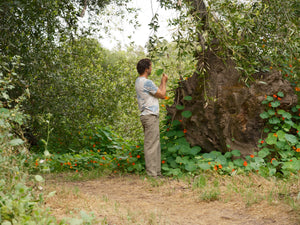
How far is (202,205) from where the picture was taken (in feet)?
14.4

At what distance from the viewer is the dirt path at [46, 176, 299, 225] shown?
11.7 feet

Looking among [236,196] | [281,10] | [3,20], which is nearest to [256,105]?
[281,10]

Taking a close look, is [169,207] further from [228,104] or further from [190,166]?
[228,104]

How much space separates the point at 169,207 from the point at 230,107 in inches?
95.5

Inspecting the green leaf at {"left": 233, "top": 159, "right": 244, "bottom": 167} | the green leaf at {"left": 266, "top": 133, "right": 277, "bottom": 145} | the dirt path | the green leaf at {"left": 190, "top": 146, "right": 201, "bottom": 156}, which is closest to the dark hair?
the green leaf at {"left": 190, "top": 146, "right": 201, "bottom": 156}

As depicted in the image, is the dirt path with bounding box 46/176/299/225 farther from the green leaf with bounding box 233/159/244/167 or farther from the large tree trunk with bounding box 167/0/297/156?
the large tree trunk with bounding box 167/0/297/156

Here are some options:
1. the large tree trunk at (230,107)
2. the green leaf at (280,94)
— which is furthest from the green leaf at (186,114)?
the green leaf at (280,94)

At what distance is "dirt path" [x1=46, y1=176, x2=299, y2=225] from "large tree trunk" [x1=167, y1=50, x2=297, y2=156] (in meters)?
1.22

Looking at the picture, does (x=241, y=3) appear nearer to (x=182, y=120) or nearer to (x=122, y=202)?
(x=182, y=120)

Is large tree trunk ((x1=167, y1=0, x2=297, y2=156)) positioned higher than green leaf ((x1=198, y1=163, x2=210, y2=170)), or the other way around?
large tree trunk ((x1=167, y1=0, x2=297, y2=156))

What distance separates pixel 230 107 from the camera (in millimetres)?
5973

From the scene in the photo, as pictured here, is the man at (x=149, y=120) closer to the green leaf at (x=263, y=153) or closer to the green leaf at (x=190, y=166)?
the green leaf at (x=190, y=166)

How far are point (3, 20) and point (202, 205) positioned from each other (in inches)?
190

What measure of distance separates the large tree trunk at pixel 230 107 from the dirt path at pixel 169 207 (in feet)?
4.01
